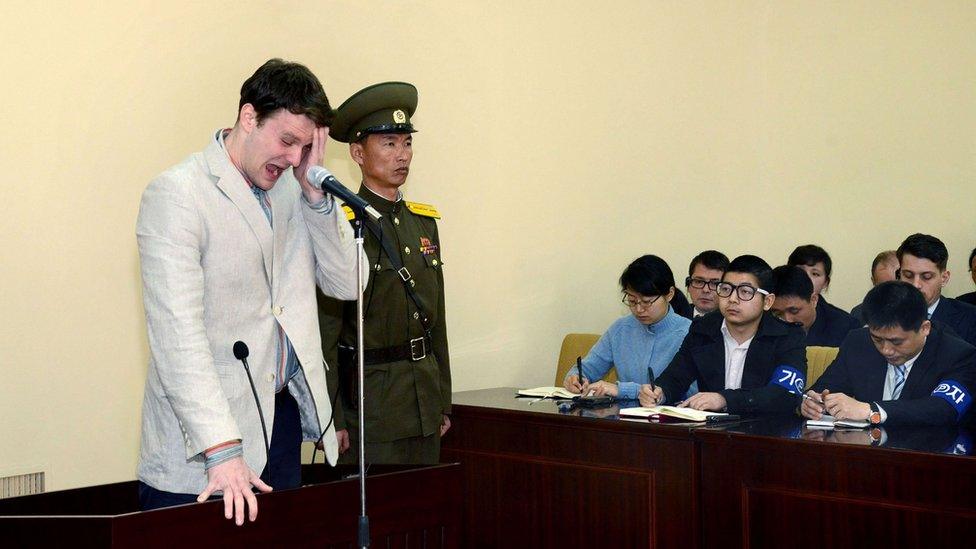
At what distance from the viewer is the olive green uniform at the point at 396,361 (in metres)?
2.93

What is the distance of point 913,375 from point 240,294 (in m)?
2.14

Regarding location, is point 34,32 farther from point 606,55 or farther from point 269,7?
point 606,55

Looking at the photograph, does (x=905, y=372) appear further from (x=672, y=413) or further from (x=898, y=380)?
(x=672, y=413)

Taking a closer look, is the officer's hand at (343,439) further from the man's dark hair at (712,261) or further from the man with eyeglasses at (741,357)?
the man's dark hair at (712,261)

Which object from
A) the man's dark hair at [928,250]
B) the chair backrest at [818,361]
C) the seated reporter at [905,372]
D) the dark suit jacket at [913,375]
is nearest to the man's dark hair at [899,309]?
the seated reporter at [905,372]

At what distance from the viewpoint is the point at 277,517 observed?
1.57 meters

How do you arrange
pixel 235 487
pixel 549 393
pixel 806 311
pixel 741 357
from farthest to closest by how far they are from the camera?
pixel 806 311, pixel 549 393, pixel 741 357, pixel 235 487

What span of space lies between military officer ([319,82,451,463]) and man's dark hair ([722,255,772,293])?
103 centimetres

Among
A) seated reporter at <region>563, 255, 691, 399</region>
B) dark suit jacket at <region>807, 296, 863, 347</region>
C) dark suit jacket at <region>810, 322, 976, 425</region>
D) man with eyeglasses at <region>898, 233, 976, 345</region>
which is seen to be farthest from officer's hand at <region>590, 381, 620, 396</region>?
man with eyeglasses at <region>898, 233, 976, 345</region>

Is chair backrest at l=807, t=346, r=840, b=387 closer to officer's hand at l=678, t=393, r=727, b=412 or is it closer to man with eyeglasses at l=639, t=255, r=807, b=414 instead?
man with eyeglasses at l=639, t=255, r=807, b=414

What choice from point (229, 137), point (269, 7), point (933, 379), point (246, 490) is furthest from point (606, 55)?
point (246, 490)

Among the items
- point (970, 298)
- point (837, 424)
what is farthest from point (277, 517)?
point (970, 298)

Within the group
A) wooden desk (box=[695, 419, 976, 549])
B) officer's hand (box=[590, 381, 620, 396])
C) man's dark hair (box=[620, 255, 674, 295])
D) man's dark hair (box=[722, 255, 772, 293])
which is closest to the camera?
wooden desk (box=[695, 419, 976, 549])

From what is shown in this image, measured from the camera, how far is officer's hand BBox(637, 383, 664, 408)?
3.49 meters
